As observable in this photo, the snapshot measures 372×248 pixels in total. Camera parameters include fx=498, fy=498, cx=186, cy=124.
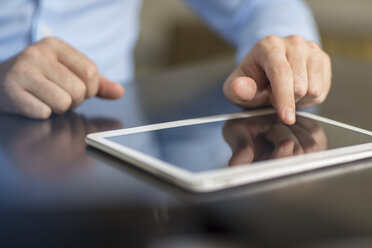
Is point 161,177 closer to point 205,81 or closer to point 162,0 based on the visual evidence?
point 205,81

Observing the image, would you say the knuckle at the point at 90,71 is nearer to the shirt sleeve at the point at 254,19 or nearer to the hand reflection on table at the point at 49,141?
the hand reflection on table at the point at 49,141

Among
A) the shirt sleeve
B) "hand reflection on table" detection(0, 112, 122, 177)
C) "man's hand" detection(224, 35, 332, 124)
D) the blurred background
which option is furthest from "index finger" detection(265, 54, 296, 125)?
the blurred background

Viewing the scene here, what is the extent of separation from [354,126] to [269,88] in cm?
9

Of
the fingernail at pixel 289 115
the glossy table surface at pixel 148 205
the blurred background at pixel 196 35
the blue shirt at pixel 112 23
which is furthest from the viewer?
the blurred background at pixel 196 35

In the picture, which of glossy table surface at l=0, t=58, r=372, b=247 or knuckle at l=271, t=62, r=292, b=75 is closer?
glossy table surface at l=0, t=58, r=372, b=247

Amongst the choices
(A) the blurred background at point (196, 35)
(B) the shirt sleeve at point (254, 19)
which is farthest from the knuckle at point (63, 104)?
(A) the blurred background at point (196, 35)

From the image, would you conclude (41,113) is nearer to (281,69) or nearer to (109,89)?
(109,89)

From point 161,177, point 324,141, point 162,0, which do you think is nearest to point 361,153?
point 324,141

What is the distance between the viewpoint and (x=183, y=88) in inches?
24.1

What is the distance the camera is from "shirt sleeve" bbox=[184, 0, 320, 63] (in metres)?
0.77

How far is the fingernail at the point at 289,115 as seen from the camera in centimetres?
41

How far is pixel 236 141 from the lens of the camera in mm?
359

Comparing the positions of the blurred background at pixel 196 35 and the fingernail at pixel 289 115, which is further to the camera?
the blurred background at pixel 196 35

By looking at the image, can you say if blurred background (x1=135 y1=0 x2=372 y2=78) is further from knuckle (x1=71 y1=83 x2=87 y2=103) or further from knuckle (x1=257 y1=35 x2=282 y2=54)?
knuckle (x1=71 y1=83 x2=87 y2=103)
